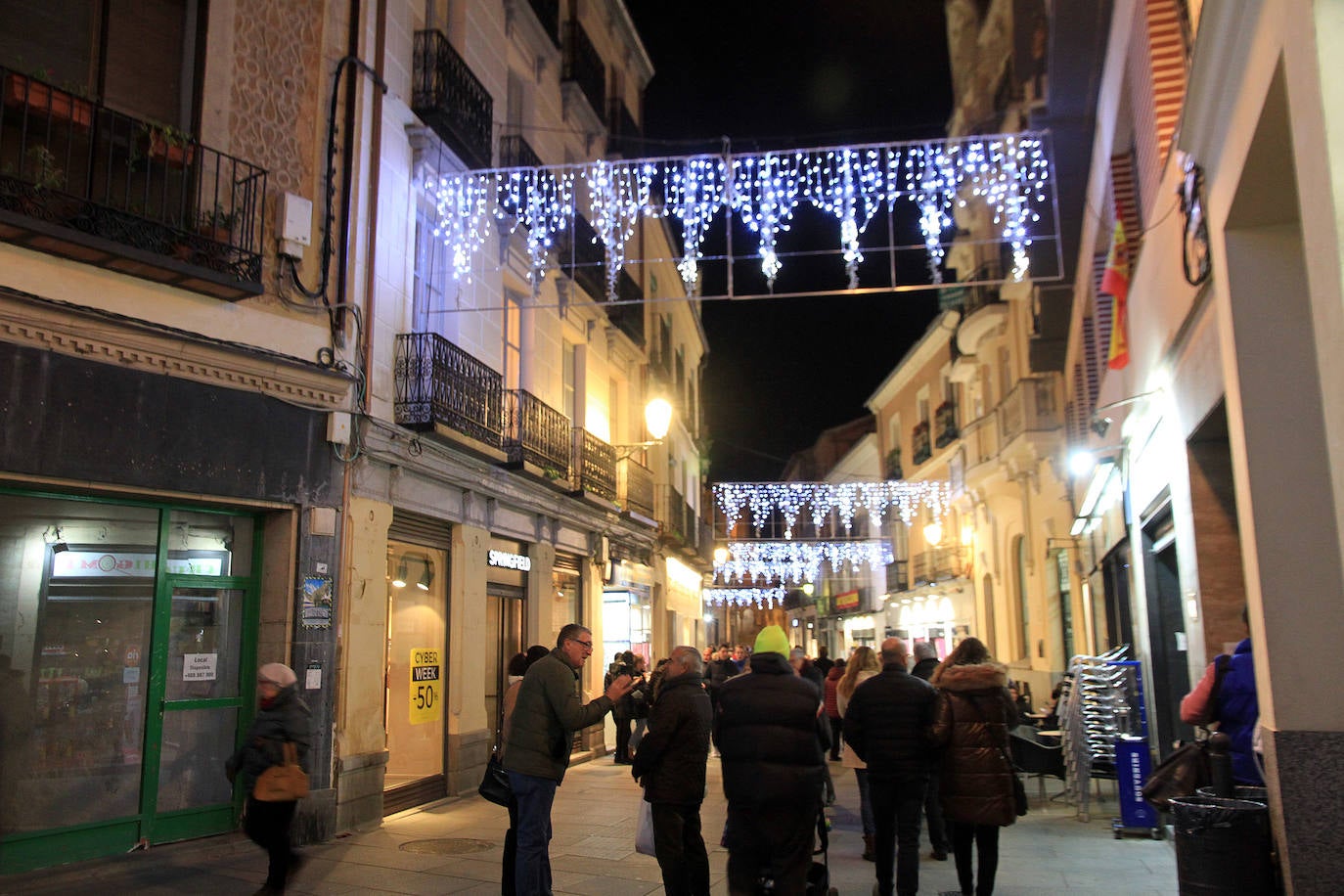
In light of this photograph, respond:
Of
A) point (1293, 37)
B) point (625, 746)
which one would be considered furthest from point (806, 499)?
point (1293, 37)

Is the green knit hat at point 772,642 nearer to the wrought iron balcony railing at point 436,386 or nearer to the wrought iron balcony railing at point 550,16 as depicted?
the wrought iron balcony railing at point 436,386

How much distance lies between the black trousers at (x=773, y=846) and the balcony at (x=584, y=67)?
1434cm

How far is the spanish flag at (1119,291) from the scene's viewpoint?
11588 millimetres

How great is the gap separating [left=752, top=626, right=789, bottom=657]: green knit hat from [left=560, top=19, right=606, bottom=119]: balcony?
13.6 metres

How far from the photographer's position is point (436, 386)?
36.9 ft

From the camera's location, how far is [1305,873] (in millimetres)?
5336

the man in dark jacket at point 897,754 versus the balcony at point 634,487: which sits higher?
the balcony at point 634,487

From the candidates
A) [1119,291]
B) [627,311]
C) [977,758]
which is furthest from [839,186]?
[627,311]

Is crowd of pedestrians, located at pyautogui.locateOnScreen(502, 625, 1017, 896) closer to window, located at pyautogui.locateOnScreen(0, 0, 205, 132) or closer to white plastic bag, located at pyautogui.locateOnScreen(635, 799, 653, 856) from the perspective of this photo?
white plastic bag, located at pyautogui.locateOnScreen(635, 799, 653, 856)

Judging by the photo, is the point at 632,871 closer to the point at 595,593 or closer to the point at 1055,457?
the point at 595,593

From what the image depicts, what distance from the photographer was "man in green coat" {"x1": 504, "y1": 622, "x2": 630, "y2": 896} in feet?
21.0

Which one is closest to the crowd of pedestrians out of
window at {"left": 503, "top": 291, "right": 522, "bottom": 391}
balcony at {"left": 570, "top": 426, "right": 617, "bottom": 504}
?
window at {"left": 503, "top": 291, "right": 522, "bottom": 391}

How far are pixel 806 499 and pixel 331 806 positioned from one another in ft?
74.0

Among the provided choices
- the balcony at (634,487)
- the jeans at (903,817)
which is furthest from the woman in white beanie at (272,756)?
the balcony at (634,487)
